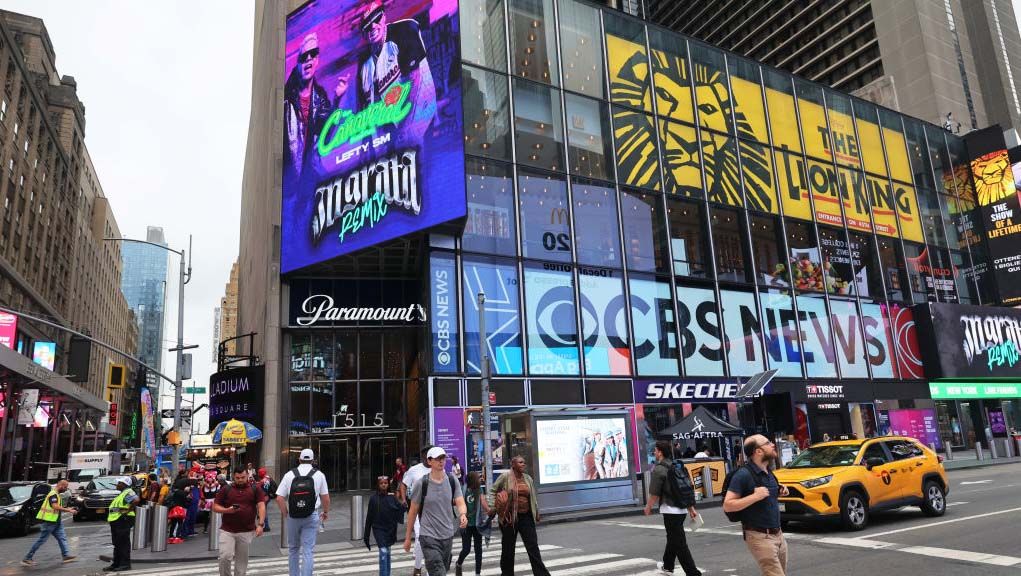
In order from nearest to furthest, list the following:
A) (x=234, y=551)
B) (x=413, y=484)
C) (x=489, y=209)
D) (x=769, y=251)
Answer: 1. (x=234, y=551)
2. (x=413, y=484)
3. (x=489, y=209)
4. (x=769, y=251)

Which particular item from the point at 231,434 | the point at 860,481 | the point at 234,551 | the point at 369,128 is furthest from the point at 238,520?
the point at 369,128

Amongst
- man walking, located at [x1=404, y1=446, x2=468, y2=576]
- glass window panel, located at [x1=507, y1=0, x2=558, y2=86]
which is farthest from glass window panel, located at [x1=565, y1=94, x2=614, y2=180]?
man walking, located at [x1=404, y1=446, x2=468, y2=576]

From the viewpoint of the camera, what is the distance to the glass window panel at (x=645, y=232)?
30359 mm

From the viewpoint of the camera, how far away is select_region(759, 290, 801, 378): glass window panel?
108 feet

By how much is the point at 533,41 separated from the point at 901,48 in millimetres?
59406

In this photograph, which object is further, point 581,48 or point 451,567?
point 581,48

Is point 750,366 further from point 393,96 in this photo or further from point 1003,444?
→ point 393,96

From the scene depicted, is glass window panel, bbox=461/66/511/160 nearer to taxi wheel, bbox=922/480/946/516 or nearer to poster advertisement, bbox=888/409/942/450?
taxi wheel, bbox=922/480/946/516

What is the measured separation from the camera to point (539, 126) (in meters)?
29.2

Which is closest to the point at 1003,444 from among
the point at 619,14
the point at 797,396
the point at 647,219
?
the point at 797,396

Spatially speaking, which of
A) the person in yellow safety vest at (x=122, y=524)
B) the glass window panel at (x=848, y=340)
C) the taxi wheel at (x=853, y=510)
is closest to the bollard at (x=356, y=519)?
the person in yellow safety vest at (x=122, y=524)

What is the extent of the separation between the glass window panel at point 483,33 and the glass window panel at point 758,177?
14259mm

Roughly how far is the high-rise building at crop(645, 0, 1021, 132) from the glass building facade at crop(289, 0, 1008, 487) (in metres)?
28.0

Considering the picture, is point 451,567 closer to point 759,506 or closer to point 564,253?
point 759,506
